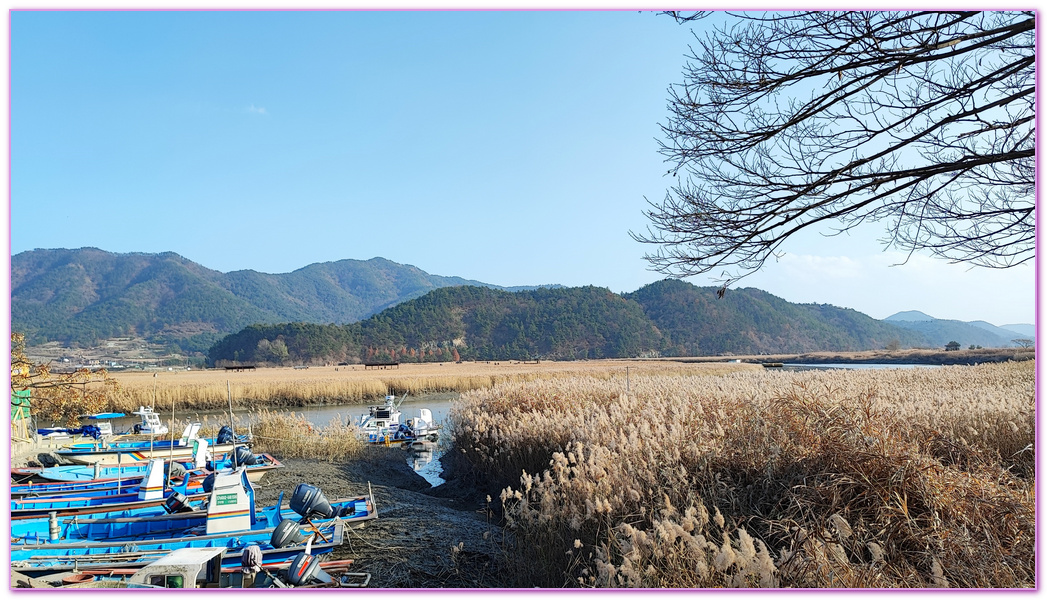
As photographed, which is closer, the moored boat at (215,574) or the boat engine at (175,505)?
the moored boat at (215,574)

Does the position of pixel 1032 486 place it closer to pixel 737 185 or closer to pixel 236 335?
pixel 737 185

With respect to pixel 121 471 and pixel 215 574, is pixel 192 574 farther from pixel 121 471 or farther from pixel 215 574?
pixel 121 471

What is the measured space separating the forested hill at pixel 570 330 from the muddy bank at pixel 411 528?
181 ft

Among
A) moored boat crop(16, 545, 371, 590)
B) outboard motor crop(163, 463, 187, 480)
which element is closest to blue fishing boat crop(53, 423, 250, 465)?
outboard motor crop(163, 463, 187, 480)

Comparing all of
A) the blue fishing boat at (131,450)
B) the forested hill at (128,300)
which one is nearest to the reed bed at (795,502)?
the blue fishing boat at (131,450)

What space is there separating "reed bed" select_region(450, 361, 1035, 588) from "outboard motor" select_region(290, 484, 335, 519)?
2.33 meters

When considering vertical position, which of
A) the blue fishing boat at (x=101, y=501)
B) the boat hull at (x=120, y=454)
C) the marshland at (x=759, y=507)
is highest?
the marshland at (x=759, y=507)

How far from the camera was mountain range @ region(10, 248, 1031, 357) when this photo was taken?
79.4 metres

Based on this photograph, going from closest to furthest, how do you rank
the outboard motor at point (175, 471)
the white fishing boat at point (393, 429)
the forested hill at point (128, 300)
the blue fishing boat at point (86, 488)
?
the blue fishing boat at point (86, 488)
the outboard motor at point (175, 471)
the white fishing boat at point (393, 429)
the forested hill at point (128, 300)

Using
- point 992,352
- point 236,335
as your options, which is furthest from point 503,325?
point 992,352

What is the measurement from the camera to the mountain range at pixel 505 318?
3125 inches

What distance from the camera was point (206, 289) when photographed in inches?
6688

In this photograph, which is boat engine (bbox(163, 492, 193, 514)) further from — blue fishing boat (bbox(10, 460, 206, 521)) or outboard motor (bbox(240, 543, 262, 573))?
outboard motor (bbox(240, 543, 262, 573))

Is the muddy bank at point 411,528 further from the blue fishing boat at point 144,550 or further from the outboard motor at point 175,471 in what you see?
the outboard motor at point 175,471
